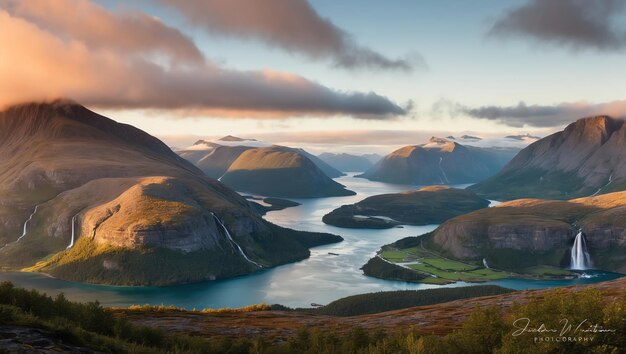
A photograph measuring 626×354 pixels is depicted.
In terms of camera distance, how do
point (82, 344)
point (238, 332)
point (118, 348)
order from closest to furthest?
1. point (82, 344)
2. point (118, 348)
3. point (238, 332)

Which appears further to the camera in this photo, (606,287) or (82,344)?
(606,287)

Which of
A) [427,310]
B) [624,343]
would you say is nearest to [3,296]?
[624,343]

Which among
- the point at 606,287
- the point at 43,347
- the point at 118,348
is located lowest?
the point at 606,287

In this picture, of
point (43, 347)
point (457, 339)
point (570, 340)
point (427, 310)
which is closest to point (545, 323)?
point (570, 340)

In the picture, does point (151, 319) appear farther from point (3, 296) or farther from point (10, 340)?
point (10, 340)

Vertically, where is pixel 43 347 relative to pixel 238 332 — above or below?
above

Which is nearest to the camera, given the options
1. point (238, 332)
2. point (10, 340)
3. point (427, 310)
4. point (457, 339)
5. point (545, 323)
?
point (10, 340)

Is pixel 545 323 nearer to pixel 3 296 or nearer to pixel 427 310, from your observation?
pixel 3 296
